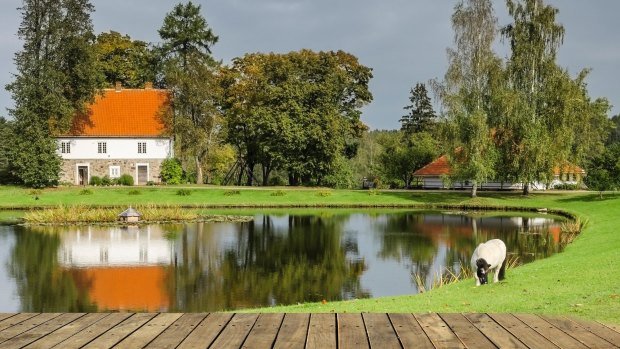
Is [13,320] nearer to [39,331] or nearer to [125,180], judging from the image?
[39,331]

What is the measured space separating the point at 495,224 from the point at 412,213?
941 centimetres

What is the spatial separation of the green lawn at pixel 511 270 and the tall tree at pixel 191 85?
11682 millimetres

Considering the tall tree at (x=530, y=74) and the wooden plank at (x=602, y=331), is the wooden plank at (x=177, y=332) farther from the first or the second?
the tall tree at (x=530, y=74)

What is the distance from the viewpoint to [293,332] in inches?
222

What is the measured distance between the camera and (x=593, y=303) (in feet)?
33.9

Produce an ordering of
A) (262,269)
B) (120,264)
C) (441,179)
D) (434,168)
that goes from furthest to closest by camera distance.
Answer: (434,168)
(441,179)
(120,264)
(262,269)

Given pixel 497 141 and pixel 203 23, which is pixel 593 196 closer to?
pixel 497 141

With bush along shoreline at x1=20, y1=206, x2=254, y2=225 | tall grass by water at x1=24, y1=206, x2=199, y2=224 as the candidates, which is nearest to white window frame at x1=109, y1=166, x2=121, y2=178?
bush along shoreline at x1=20, y1=206, x2=254, y2=225

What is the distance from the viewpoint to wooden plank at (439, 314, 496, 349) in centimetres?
523

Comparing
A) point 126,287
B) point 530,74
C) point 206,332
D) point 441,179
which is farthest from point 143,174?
point 206,332

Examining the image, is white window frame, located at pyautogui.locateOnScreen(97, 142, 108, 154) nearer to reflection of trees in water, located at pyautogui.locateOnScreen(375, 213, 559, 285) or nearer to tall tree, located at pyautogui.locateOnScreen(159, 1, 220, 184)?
tall tree, located at pyautogui.locateOnScreen(159, 1, 220, 184)

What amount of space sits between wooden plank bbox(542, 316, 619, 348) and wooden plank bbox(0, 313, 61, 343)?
5244mm

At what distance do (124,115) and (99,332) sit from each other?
64883 millimetres

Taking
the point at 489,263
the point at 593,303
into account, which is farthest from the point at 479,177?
the point at 593,303
